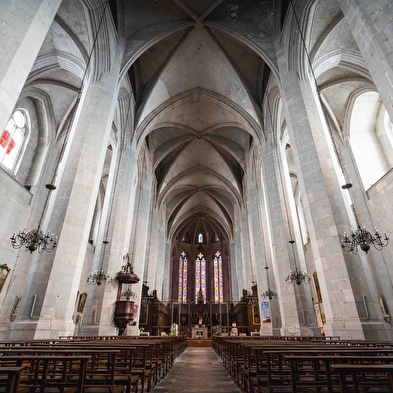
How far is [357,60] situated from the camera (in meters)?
10.8

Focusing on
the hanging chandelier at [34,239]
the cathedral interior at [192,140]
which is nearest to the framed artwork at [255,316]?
the cathedral interior at [192,140]

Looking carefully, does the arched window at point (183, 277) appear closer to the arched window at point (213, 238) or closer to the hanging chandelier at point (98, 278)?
the arched window at point (213, 238)

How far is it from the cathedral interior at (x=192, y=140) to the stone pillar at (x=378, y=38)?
0.03 meters

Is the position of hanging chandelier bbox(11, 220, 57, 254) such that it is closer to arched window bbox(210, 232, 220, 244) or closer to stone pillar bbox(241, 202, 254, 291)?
stone pillar bbox(241, 202, 254, 291)

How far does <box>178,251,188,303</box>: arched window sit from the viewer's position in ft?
105

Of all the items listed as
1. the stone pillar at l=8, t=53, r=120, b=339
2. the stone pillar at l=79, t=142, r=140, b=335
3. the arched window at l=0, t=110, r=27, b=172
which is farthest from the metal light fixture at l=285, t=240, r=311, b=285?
the arched window at l=0, t=110, r=27, b=172

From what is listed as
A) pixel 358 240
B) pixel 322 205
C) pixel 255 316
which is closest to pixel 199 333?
pixel 255 316

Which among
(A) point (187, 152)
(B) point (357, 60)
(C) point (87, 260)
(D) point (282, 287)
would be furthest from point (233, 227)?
(B) point (357, 60)

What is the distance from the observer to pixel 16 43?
4.79m

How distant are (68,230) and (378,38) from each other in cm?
799

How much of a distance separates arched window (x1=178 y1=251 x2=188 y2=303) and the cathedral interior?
530 inches

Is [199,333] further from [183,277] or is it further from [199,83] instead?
[199,83]

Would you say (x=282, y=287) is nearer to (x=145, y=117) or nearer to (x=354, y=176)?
(x=354, y=176)

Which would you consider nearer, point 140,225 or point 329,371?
point 329,371
